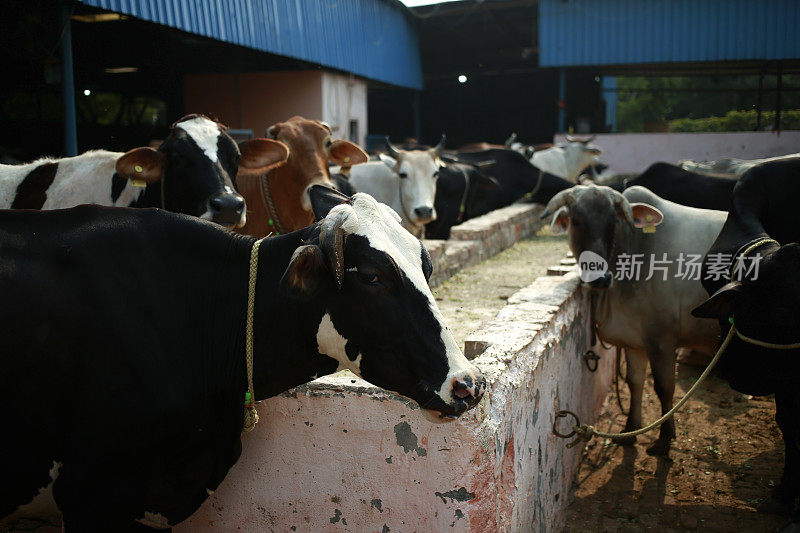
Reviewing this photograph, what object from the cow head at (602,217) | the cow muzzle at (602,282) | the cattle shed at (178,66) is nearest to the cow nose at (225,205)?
the cow muzzle at (602,282)

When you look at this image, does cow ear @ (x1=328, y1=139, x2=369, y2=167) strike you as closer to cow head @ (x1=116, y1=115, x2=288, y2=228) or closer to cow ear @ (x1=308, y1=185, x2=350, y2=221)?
cow head @ (x1=116, y1=115, x2=288, y2=228)

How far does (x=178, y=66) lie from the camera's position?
13.0 meters

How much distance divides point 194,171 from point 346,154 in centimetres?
184

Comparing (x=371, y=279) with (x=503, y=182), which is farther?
(x=503, y=182)

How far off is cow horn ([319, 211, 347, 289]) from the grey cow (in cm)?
300

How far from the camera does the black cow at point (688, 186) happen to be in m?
6.26

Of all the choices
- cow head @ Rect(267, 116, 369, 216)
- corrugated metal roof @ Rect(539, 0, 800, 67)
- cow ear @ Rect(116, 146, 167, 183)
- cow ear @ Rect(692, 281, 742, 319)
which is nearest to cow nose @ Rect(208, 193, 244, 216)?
cow ear @ Rect(116, 146, 167, 183)

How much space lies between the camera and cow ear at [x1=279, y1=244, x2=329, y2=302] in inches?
77.5

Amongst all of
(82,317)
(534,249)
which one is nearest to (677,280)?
(82,317)

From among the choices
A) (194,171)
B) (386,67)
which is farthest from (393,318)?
(386,67)

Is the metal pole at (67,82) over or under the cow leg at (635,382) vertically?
over

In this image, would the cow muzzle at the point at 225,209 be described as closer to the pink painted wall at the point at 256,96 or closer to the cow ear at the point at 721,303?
the cow ear at the point at 721,303

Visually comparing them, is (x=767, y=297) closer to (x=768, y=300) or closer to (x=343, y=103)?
(x=768, y=300)

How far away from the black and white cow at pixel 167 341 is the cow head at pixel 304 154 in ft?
8.57
